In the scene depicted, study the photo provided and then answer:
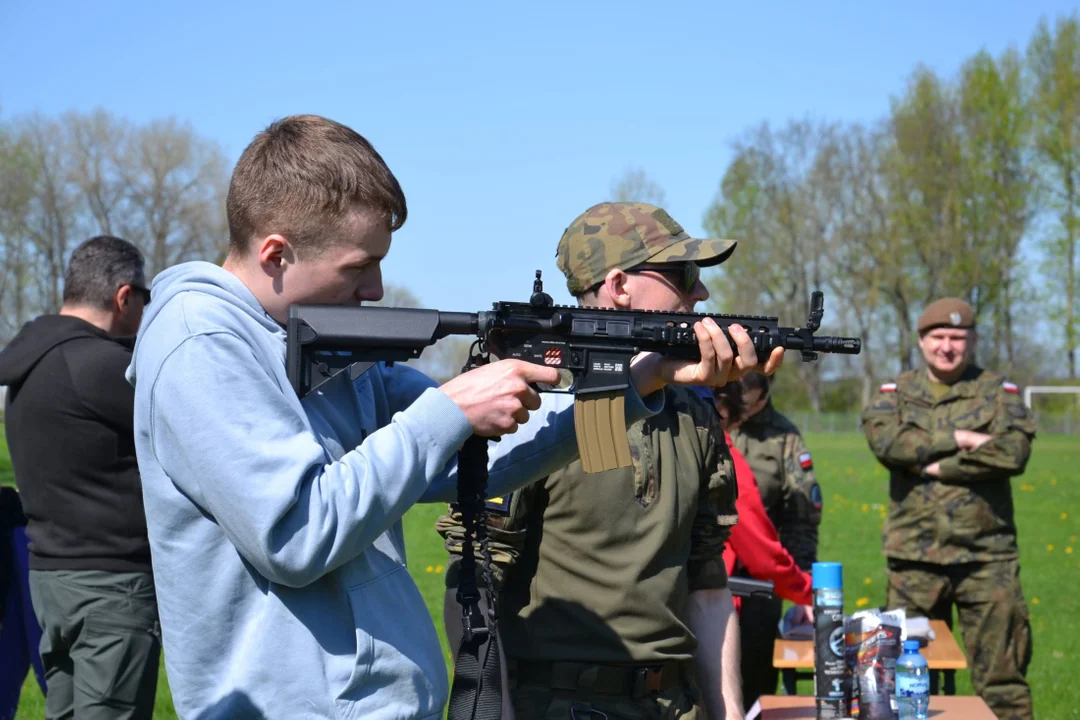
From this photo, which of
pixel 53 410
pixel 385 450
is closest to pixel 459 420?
pixel 385 450

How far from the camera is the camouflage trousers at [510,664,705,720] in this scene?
129 inches

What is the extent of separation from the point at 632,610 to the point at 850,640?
1.26m

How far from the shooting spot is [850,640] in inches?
163

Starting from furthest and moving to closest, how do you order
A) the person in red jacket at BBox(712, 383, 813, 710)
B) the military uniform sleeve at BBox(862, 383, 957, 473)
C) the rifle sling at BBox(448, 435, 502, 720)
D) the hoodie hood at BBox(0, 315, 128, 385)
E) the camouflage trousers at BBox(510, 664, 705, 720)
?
the military uniform sleeve at BBox(862, 383, 957, 473) → the person in red jacket at BBox(712, 383, 813, 710) → the hoodie hood at BBox(0, 315, 128, 385) → the camouflage trousers at BBox(510, 664, 705, 720) → the rifle sling at BBox(448, 435, 502, 720)

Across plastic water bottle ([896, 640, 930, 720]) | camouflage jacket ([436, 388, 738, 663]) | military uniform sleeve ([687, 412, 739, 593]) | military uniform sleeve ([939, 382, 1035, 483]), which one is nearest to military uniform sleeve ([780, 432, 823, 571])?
military uniform sleeve ([939, 382, 1035, 483])

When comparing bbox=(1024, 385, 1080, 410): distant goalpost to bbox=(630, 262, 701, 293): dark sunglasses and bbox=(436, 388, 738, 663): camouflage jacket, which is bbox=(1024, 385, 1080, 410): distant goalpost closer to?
bbox=(630, 262, 701, 293): dark sunglasses

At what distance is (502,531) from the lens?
11.0 feet

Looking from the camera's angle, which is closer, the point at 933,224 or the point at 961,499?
the point at 961,499

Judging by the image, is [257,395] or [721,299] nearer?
[257,395]

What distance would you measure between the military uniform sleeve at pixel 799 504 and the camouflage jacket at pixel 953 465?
2.49 feet

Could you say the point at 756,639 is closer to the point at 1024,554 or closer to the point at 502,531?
the point at 502,531

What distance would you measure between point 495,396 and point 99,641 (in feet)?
11.8

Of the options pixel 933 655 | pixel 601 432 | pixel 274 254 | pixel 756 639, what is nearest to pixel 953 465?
pixel 756 639

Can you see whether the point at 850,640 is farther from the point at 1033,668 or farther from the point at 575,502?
the point at 1033,668
